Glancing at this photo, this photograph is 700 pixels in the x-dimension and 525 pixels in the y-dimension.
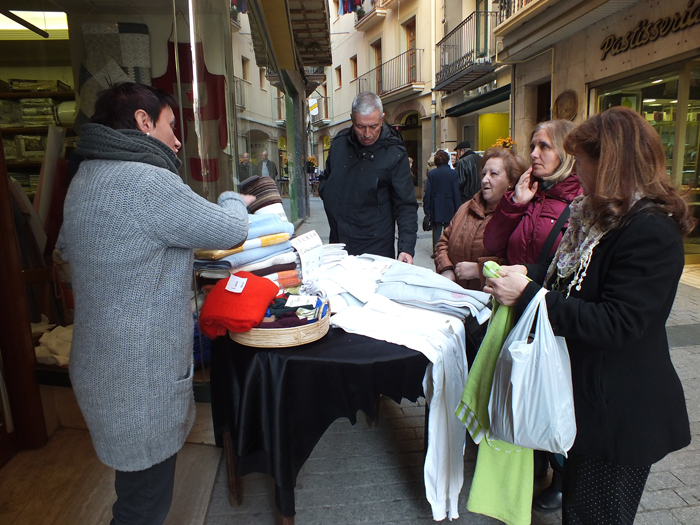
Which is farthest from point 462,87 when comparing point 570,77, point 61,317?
point 61,317

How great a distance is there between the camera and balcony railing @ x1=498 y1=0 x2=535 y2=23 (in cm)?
1067

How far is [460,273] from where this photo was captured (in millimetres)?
2865

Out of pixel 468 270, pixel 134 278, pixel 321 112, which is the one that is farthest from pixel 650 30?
pixel 321 112

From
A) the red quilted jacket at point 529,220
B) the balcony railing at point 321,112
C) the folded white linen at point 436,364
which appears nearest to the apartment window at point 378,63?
the balcony railing at point 321,112

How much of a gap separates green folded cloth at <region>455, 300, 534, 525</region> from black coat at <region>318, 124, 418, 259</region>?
1530 millimetres

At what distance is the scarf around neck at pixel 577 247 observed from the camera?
1519 millimetres

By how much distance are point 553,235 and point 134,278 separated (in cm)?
174

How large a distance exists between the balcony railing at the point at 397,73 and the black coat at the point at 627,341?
19.9 m

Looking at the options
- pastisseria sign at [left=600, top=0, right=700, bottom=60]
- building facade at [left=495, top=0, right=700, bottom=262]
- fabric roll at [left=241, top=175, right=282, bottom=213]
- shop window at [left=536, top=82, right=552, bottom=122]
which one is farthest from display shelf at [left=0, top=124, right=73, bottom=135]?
shop window at [left=536, top=82, right=552, bottom=122]

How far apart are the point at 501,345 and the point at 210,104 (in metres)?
2.84

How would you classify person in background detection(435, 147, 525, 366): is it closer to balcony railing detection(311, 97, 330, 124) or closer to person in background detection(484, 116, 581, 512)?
person in background detection(484, 116, 581, 512)

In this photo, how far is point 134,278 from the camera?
1383 millimetres

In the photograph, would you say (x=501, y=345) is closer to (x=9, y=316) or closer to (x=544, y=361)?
(x=544, y=361)

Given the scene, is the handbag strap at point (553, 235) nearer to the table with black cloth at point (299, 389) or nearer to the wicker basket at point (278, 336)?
the table with black cloth at point (299, 389)
